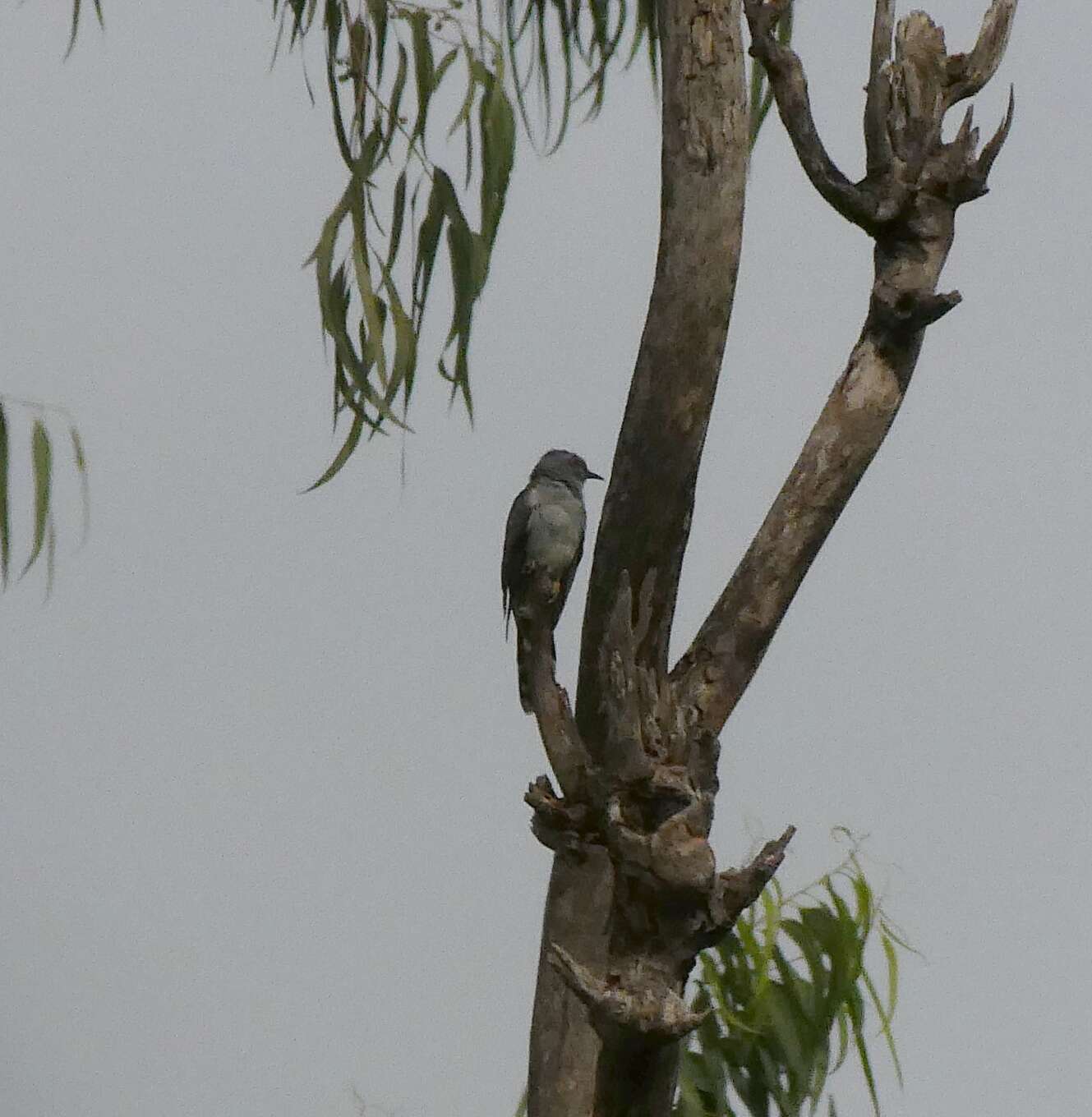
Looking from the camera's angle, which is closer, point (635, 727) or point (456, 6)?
point (635, 727)

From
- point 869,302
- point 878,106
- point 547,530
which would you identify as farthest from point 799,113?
point 547,530

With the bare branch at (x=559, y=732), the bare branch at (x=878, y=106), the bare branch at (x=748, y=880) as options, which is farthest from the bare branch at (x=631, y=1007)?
the bare branch at (x=878, y=106)

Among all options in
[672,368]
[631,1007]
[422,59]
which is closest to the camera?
[631,1007]

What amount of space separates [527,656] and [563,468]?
1.82 feet

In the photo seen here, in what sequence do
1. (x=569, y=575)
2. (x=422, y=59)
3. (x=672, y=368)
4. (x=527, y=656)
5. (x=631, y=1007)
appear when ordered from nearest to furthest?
1. (x=631, y=1007)
2. (x=672, y=368)
3. (x=527, y=656)
4. (x=422, y=59)
5. (x=569, y=575)

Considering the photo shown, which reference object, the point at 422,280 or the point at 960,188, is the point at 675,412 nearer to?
the point at 960,188

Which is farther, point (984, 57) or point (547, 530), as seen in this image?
point (547, 530)

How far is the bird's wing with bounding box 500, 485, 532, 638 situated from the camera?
2.43m

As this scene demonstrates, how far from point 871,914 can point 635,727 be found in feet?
2.41

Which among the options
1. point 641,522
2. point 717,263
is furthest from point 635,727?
point 717,263

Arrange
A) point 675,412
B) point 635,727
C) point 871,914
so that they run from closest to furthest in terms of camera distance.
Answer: point 635,727
point 675,412
point 871,914

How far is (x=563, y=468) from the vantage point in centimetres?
248

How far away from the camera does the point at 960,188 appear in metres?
1.85

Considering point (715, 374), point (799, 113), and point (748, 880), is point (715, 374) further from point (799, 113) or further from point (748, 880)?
point (748, 880)
